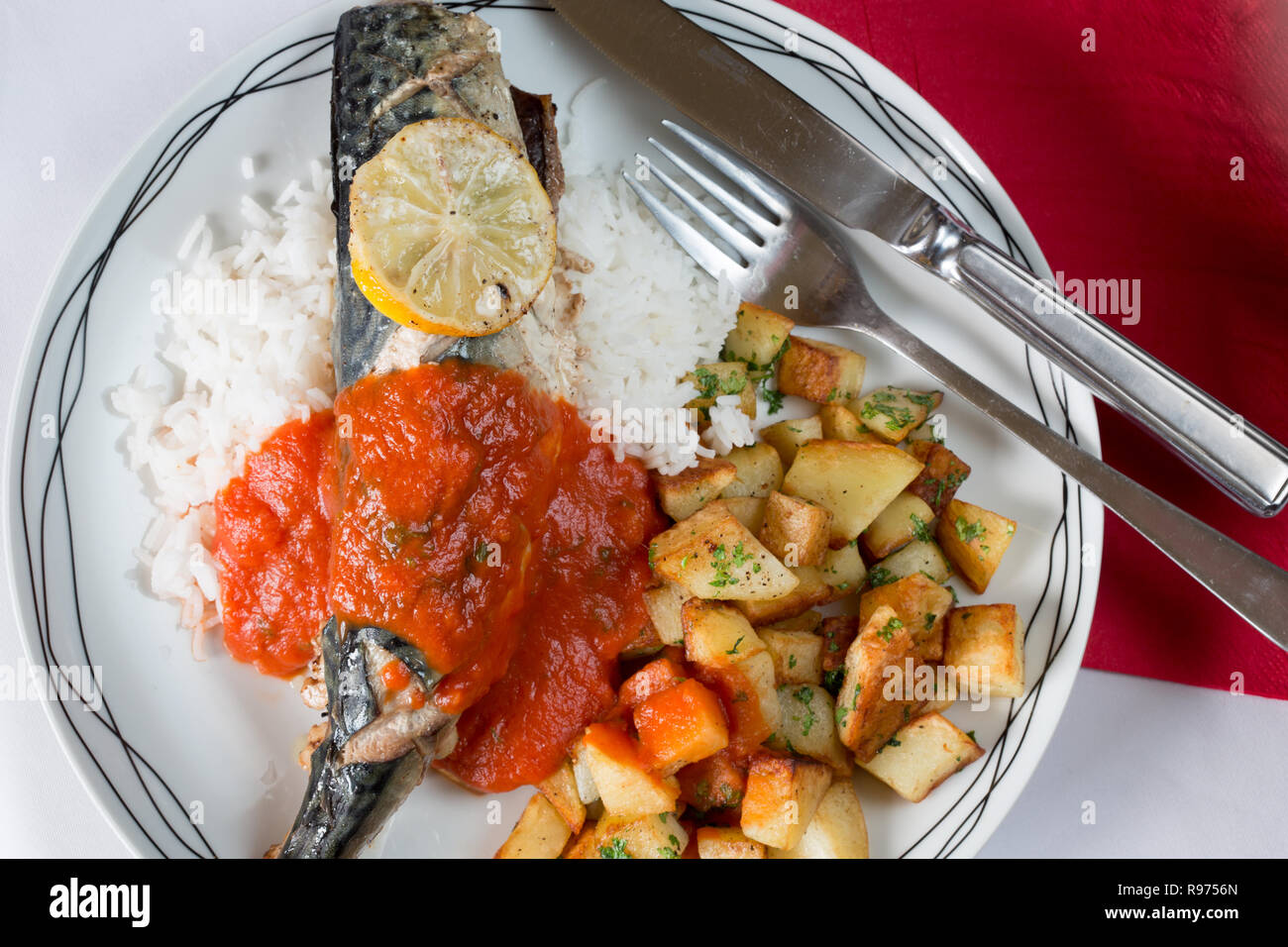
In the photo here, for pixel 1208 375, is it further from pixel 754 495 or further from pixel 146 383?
pixel 146 383

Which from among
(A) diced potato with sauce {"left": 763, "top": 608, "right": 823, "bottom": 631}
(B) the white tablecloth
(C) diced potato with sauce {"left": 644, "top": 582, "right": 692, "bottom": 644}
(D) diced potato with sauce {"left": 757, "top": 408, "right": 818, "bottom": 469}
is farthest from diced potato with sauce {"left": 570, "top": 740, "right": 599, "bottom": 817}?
(B) the white tablecloth

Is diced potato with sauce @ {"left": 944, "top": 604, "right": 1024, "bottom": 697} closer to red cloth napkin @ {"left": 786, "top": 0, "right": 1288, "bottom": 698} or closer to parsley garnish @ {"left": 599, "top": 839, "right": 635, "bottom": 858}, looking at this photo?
red cloth napkin @ {"left": 786, "top": 0, "right": 1288, "bottom": 698}

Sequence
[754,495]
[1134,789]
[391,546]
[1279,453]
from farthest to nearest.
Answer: [1134,789] < [754,495] < [1279,453] < [391,546]

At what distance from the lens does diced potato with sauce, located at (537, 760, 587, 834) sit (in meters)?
2.47

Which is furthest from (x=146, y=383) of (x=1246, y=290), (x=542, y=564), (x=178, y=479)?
(x=1246, y=290)

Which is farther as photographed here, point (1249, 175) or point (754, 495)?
point (1249, 175)

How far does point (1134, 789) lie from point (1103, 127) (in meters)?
2.05

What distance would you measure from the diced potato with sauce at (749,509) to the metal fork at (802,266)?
0.59 m

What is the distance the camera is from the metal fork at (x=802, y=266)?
263 centimetres

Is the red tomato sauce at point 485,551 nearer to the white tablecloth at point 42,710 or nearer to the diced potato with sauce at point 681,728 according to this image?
the diced potato with sauce at point 681,728

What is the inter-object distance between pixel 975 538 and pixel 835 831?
86 cm

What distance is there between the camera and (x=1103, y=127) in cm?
307

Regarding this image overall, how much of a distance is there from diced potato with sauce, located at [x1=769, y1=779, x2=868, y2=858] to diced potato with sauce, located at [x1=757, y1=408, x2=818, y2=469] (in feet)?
2.95

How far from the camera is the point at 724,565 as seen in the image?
2422mm
